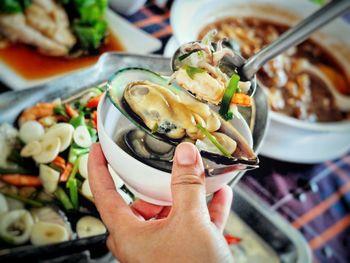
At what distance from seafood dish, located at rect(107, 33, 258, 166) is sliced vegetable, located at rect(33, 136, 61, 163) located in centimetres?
18

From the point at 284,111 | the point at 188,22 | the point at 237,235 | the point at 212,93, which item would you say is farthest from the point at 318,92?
the point at 212,93

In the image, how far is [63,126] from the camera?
0.70 m

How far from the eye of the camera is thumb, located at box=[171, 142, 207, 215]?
1.62 feet

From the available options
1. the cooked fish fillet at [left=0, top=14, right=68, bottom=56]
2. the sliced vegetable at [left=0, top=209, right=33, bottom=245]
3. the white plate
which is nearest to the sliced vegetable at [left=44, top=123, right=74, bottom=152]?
the sliced vegetable at [left=0, top=209, right=33, bottom=245]

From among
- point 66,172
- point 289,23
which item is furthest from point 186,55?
point 289,23

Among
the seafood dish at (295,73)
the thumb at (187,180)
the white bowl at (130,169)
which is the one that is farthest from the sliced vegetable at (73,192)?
the seafood dish at (295,73)

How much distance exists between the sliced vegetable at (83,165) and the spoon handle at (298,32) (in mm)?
282

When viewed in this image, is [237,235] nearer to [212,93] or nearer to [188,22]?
[212,93]

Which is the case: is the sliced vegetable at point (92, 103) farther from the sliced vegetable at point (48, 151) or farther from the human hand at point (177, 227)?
the human hand at point (177, 227)

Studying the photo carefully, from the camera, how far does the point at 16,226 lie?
0.63 meters

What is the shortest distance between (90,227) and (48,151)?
0.14m

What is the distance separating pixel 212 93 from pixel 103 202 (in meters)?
0.21

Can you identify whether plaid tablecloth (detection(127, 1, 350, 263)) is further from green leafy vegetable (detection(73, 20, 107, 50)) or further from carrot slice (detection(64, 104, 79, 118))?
carrot slice (detection(64, 104, 79, 118))

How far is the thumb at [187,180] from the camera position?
1.62ft
